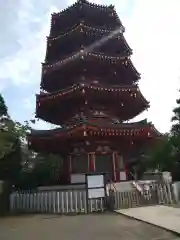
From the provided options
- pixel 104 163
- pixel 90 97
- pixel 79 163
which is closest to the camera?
pixel 79 163

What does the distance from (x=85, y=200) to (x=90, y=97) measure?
6.62 metres

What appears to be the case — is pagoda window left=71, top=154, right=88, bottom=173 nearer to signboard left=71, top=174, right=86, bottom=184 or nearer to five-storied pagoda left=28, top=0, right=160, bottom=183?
five-storied pagoda left=28, top=0, right=160, bottom=183

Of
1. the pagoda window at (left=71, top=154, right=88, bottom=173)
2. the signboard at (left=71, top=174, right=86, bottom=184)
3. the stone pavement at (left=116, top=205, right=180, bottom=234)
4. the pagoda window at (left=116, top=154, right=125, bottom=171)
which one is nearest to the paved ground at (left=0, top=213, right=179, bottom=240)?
the stone pavement at (left=116, top=205, right=180, bottom=234)

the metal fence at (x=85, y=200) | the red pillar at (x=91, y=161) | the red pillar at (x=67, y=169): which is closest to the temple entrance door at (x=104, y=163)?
the red pillar at (x=91, y=161)

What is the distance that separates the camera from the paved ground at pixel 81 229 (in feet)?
29.6

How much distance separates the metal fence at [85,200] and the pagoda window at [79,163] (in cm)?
311

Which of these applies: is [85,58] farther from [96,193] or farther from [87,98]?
[96,193]

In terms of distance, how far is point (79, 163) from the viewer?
18.3 m

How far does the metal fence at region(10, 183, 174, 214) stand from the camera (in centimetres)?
1452

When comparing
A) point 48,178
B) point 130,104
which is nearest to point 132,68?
point 130,104

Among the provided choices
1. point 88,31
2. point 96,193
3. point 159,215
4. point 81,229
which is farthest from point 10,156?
point 159,215

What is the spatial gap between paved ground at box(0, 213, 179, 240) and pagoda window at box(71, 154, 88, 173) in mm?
4911

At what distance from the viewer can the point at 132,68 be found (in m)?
20.9

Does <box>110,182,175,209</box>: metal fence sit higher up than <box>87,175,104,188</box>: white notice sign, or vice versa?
<box>87,175,104,188</box>: white notice sign
